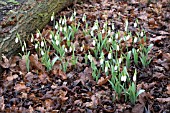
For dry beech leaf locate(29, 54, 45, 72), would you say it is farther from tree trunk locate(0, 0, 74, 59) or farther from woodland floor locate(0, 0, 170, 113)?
tree trunk locate(0, 0, 74, 59)

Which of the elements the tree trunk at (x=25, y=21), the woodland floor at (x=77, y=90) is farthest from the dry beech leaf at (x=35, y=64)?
the tree trunk at (x=25, y=21)

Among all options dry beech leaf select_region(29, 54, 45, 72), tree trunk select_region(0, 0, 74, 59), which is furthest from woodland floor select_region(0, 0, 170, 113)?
tree trunk select_region(0, 0, 74, 59)

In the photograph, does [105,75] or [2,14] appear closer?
[105,75]

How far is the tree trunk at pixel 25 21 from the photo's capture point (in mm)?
3598

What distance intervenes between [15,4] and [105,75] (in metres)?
2.28

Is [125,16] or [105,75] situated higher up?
[125,16]

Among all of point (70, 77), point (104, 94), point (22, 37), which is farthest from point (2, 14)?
point (104, 94)

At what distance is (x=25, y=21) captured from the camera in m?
4.00

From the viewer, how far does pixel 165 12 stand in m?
4.89

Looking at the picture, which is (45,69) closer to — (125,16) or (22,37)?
(22,37)

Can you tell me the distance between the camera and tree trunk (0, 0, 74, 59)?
3.60m

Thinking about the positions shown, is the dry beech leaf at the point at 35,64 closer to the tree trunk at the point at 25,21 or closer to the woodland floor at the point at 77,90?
the woodland floor at the point at 77,90

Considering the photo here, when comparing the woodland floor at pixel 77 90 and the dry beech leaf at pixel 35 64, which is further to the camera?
the dry beech leaf at pixel 35 64

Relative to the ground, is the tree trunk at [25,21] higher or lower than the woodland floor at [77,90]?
higher
